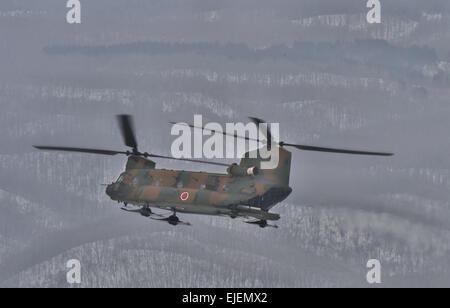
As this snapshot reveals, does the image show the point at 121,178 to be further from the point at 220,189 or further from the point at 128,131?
the point at 220,189

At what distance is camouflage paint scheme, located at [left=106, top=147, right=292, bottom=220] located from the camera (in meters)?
90.7

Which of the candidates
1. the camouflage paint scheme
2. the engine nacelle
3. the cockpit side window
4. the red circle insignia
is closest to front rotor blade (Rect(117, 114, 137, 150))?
the cockpit side window

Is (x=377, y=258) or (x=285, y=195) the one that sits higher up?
(x=377, y=258)

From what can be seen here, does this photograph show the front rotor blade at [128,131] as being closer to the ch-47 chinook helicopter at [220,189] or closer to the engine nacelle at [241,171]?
the ch-47 chinook helicopter at [220,189]

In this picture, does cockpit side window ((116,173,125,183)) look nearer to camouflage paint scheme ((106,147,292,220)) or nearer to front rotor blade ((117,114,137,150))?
camouflage paint scheme ((106,147,292,220))

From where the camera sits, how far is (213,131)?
84.8 meters

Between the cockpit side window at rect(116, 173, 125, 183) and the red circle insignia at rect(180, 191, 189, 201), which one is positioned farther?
the cockpit side window at rect(116, 173, 125, 183)

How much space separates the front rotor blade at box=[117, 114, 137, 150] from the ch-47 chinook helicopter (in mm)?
3692

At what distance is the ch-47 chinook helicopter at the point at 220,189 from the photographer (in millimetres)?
90625

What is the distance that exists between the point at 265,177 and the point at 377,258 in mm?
96436

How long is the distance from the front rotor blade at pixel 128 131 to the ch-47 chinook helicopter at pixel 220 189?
369 cm
